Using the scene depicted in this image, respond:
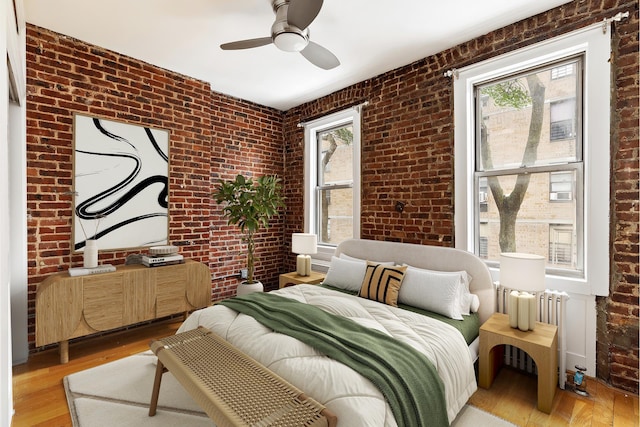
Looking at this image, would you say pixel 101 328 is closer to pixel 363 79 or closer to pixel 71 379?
pixel 71 379

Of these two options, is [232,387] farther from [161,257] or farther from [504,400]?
[161,257]

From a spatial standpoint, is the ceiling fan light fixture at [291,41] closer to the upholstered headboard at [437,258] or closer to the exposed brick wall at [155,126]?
the exposed brick wall at [155,126]

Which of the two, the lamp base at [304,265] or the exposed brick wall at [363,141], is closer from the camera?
the exposed brick wall at [363,141]

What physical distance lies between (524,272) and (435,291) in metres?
0.68

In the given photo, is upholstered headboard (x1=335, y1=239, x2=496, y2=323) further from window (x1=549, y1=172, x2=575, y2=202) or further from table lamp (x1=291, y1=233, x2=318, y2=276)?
window (x1=549, y1=172, x2=575, y2=202)

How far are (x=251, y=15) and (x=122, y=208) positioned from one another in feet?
7.90

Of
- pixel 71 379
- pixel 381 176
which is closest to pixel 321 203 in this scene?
pixel 381 176

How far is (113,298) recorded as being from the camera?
2971 mm

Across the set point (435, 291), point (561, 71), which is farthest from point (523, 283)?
point (561, 71)

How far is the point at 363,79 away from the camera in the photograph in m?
3.93

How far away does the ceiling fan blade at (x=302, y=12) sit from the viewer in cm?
200

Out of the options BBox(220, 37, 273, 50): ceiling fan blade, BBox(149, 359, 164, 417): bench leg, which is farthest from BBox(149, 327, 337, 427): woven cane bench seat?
BBox(220, 37, 273, 50): ceiling fan blade

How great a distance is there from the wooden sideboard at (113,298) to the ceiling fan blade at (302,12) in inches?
107

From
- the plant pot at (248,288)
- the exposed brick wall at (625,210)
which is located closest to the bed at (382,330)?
the exposed brick wall at (625,210)
